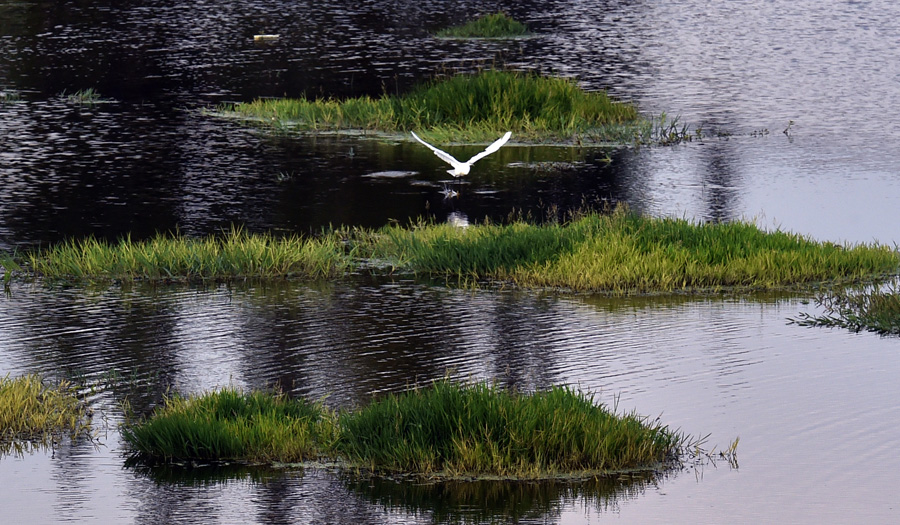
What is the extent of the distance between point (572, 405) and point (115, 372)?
3929 millimetres

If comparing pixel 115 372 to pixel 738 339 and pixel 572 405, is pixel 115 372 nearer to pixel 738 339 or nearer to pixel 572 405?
pixel 572 405

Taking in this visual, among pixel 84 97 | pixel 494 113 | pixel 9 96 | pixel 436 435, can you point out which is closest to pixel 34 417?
pixel 436 435

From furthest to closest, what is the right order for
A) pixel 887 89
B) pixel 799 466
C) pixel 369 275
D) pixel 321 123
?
1. pixel 887 89
2. pixel 321 123
3. pixel 369 275
4. pixel 799 466

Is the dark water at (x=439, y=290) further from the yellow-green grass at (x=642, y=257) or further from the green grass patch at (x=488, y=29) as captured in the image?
the green grass patch at (x=488, y=29)

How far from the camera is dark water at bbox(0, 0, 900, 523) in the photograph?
29.4 ft

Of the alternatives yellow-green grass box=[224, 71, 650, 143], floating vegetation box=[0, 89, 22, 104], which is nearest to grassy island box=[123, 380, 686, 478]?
yellow-green grass box=[224, 71, 650, 143]

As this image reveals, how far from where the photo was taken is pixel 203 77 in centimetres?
3447

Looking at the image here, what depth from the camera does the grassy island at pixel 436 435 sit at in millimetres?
9125

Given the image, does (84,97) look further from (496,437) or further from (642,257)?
(496,437)

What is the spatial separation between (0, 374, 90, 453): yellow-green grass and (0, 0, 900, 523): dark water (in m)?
0.27

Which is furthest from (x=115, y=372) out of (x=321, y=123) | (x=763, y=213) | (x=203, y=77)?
Answer: (x=203, y=77)

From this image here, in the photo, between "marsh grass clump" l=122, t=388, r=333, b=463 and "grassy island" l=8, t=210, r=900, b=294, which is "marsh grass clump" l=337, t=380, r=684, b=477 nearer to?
"marsh grass clump" l=122, t=388, r=333, b=463

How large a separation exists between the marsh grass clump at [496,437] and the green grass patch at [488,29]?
1357 inches

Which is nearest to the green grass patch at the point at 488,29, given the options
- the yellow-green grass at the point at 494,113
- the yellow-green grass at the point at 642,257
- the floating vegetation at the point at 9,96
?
the floating vegetation at the point at 9,96
